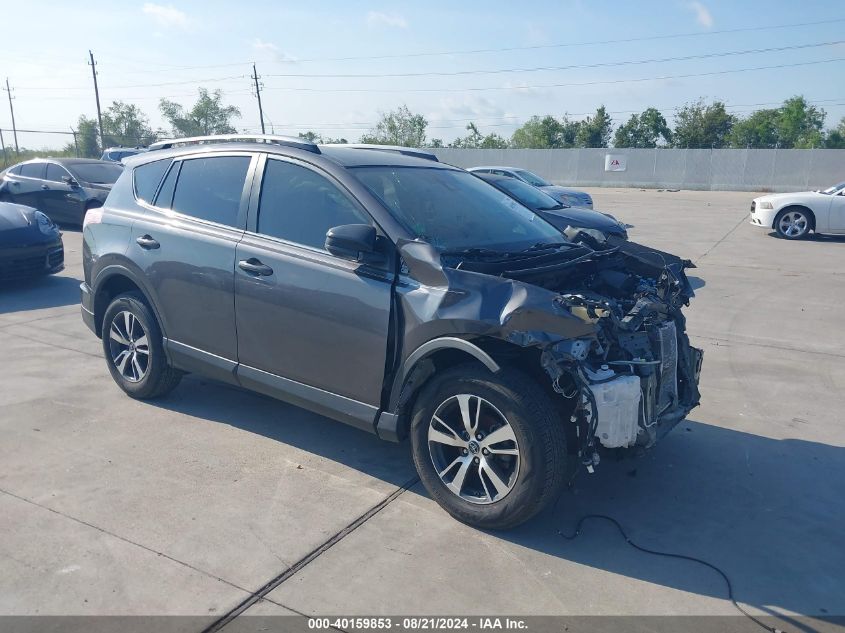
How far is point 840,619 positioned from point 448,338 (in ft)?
7.01

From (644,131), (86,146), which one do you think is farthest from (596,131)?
(86,146)

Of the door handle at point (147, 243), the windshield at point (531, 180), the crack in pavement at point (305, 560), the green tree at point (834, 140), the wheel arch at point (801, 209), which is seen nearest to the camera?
the crack in pavement at point (305, 560)

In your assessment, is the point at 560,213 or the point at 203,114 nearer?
the point at 560,213

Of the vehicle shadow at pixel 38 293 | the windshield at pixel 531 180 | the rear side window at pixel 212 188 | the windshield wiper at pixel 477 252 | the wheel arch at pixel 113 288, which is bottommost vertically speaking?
the vehicle shadow at pixel 38 293

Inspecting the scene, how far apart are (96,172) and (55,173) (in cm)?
80

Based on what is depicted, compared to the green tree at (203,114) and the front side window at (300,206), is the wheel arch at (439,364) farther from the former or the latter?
the green tree at (203,114)

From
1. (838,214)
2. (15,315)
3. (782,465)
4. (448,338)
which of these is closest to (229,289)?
(448,338)

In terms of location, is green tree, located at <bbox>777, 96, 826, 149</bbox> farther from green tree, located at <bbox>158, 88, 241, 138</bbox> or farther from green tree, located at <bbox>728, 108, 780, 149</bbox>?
green tree, located at <bbox>158, 88, 241, 138</bbox>

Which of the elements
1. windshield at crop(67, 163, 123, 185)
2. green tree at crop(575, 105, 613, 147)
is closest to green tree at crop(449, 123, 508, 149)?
green tree at crop(575, 105, 613, 147)

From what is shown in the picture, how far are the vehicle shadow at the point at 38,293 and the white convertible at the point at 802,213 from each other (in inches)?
530

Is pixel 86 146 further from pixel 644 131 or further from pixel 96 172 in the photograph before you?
pixel 644 131

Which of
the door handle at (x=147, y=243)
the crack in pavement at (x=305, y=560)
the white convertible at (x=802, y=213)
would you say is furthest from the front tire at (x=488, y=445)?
the white convertible at (x=802, y=213)

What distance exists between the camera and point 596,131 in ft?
188

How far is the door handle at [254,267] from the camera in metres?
4.55
